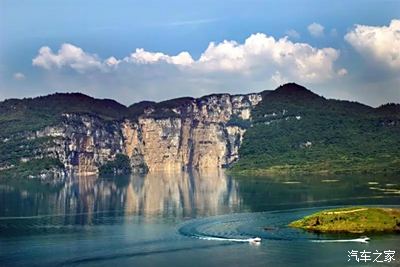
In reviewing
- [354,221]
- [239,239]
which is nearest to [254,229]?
[239,239]

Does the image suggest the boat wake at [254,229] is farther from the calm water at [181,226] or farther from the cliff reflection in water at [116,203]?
the cliff reflection in water at [116,203]

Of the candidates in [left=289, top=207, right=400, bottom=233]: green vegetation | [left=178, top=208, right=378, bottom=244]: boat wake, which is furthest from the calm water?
[left=289, top=207, right=400, bottom=233]: green vegetation

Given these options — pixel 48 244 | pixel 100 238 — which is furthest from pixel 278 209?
pixel 48 244

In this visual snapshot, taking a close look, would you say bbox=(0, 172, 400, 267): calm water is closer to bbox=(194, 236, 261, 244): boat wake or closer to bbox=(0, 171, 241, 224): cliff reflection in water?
bbox=(0, 171, 241, 224): cliff reflection in water

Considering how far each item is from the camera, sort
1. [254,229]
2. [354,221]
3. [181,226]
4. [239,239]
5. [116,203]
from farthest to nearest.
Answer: [116,203] → [181,226] → [254,229] → [354,221] → [239,239]

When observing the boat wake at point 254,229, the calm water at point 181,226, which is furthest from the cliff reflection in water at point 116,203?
the boat wake at point 254,229

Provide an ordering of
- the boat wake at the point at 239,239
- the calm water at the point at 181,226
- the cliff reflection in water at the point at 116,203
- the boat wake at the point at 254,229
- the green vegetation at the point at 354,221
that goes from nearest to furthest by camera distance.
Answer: the calm water at the point at 181,226 → the boat wake at the point at 239,239 → the boat wake at the point at 254,229 → the green vegetation at the point at 354,221 → the cliff reflection in water at the point at 116,203

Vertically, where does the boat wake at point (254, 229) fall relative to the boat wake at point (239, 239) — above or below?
above

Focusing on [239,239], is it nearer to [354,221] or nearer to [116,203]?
[354,221]
